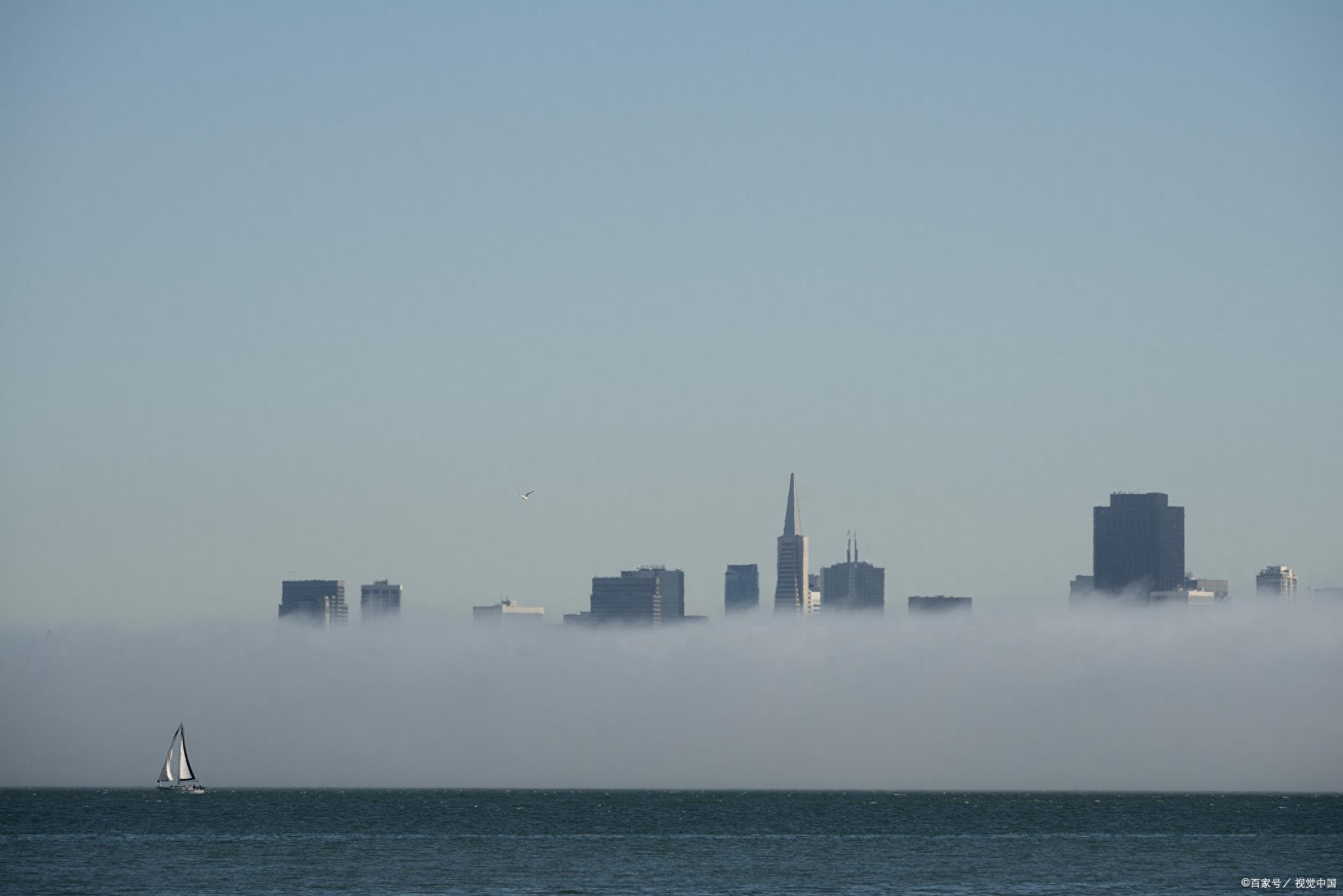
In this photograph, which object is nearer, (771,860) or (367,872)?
(367,872)

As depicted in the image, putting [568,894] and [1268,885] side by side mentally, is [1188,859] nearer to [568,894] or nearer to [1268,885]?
[1268,885]

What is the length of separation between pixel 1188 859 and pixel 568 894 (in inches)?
3085

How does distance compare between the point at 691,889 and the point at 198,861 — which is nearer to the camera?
the point at 691,889

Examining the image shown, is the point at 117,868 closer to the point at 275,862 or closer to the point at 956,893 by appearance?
the point at 275,862

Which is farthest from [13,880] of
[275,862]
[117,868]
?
[275,862]

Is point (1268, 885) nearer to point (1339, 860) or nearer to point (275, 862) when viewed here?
point (1339, 860)

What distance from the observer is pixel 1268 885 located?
162 meters

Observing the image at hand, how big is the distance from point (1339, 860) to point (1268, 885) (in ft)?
131

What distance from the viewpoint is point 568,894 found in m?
153

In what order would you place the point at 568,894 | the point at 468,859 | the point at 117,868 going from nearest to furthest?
the point at 568,894 < the point at 117,868 < the point at 468,859

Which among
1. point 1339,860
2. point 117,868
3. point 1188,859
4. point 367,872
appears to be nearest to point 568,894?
point 367,872

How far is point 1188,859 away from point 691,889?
67628 millimetres

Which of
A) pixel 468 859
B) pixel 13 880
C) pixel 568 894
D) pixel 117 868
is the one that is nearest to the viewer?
pixel 568 894

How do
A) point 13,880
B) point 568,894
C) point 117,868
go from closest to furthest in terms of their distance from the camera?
1. point 568,894
2. point 13,880
3. point 117,868
